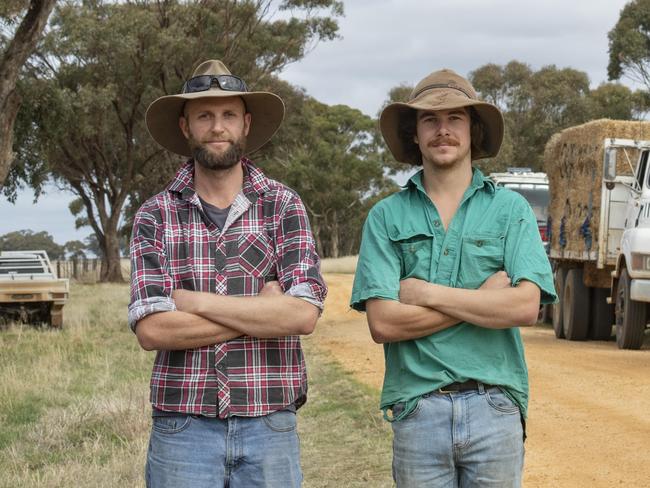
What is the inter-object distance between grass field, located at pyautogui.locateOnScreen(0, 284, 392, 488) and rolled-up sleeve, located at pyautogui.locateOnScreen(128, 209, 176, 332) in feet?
9.87

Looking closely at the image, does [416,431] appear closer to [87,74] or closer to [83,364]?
[83,364]

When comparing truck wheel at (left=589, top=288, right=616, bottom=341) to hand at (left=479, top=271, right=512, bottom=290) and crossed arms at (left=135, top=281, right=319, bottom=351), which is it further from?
crossed arms at (left=135, top=281, right=319, bottom=351)

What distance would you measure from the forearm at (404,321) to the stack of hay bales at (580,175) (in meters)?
10.9

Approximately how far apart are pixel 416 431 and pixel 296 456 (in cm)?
44

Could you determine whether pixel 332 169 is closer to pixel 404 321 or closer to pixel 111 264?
pixel 111 264

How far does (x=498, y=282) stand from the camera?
12.2 feet

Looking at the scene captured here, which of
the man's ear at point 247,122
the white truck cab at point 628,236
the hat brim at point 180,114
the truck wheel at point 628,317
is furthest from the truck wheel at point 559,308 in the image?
the man's ear at point 247,122

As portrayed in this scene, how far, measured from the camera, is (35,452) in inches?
Answer: 309

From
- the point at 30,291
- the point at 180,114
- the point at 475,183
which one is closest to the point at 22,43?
the point at 30,291

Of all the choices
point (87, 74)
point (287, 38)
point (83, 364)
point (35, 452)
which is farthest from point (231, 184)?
point (287, 38)

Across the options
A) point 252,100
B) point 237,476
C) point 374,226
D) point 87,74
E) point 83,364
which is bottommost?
point 83,364

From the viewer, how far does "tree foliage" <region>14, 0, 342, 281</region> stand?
30.9 metres

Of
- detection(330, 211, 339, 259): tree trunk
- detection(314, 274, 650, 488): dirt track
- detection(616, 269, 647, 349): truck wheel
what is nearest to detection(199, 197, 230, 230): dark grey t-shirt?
detection(314, 274, 650, 488): dirt track

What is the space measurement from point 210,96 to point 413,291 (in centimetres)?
105
